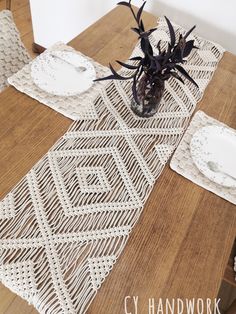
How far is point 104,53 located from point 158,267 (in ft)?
2.32

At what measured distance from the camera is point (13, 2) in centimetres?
262

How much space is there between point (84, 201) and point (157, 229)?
0.17 metres

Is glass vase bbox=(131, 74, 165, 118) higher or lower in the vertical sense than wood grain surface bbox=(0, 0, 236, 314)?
higher

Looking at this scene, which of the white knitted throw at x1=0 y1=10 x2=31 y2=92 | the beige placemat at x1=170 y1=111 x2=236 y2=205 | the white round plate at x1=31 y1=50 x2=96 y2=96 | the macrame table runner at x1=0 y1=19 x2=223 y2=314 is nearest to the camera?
the macrame table runner at x1=0 y1=19 x2=223 y2=314

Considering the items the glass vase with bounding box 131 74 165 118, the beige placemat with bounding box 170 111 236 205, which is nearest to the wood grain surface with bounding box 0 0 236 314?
the beige placemat with bounding box 170 111 236 205

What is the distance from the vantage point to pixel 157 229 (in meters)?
0.66

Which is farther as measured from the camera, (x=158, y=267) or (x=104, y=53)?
(x=104, y=53)

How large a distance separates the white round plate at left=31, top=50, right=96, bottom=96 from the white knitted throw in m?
0.17

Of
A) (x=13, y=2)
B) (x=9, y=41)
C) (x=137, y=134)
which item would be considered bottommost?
(x=13, y=2)

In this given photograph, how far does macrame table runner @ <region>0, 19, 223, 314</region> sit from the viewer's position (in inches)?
22.0

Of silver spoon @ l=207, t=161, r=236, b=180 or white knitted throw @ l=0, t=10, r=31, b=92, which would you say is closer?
silver spoon @ l=207, t=161, r=236, b=180

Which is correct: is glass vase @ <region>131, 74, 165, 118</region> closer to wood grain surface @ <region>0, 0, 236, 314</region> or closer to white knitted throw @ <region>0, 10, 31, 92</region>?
wood grain surface @ <region>0, 0, 236, 314</region>

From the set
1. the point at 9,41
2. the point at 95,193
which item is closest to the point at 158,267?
the point at 95,193

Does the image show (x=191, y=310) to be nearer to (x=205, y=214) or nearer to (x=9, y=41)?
(x=205, y=214)
